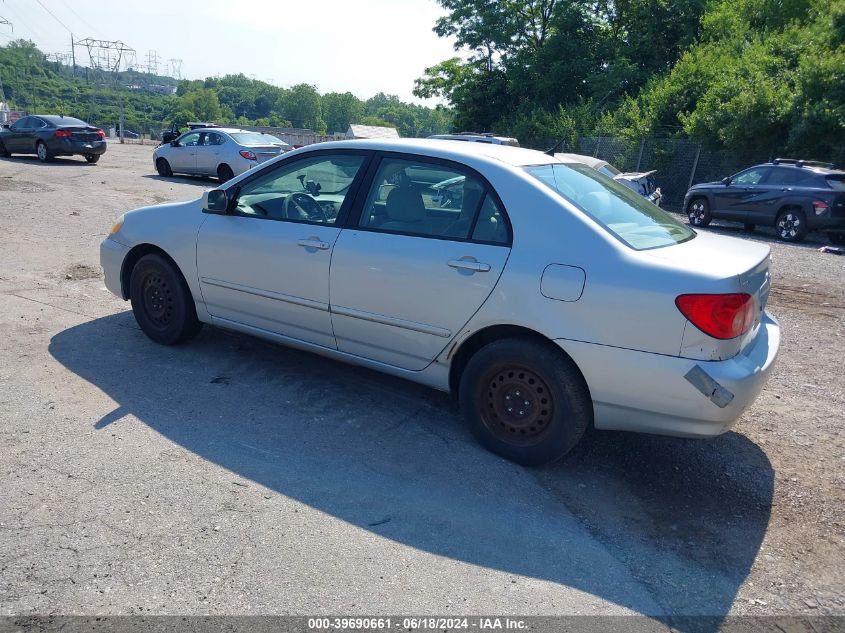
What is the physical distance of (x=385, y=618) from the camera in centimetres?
268

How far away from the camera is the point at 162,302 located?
541cm

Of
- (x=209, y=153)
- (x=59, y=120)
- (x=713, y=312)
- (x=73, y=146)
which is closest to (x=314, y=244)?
(x=713, y=312)

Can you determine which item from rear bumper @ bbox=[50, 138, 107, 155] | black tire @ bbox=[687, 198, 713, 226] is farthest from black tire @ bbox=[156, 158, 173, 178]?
black tire @ bbox=[687, 198, 713, 226]

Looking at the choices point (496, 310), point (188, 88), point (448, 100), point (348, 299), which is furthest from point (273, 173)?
point (188, 88)

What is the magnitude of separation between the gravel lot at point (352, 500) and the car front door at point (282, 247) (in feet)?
1.59

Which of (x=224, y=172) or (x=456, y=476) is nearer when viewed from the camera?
(x=456, y=476)

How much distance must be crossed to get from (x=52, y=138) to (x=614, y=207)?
72.8ft

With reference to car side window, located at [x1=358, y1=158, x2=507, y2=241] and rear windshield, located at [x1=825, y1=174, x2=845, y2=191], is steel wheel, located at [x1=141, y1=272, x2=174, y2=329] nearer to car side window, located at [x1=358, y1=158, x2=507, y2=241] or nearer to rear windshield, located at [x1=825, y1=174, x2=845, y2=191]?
car side window, located at [x1=358, y1=158, x2=507, y2=241]

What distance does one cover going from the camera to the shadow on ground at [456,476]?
10.3ft

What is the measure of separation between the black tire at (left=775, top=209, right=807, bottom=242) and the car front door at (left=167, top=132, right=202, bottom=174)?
1491 cm

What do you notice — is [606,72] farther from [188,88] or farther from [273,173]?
[188,88]

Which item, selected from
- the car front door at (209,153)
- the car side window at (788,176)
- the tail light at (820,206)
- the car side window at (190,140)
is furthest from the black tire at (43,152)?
the tail light at (820,206)

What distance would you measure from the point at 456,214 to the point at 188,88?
163941 millimetres

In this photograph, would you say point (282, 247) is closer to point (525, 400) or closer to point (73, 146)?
point (525, 400)
